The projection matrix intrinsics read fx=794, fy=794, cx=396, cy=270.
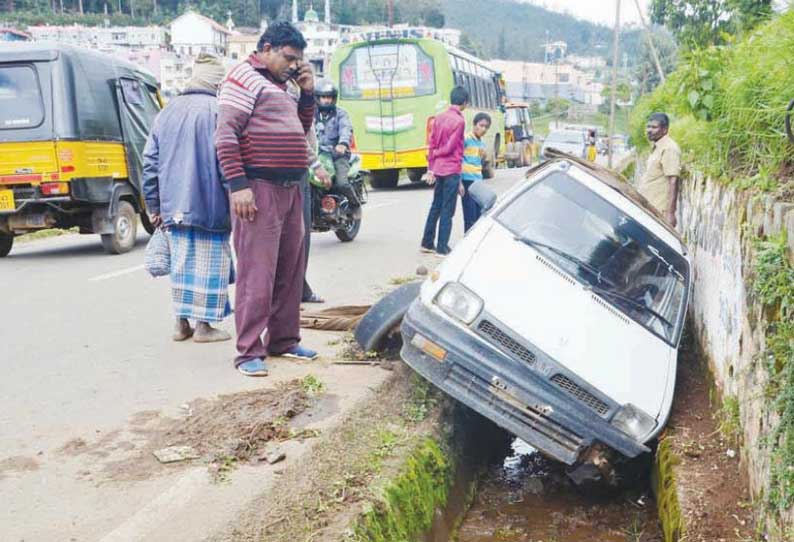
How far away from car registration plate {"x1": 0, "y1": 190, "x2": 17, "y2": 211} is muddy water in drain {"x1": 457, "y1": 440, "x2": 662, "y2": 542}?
6458 mm

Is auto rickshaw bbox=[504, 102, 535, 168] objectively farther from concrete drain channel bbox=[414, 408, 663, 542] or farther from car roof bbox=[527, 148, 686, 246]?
concrete drain channel bbox=[414, 408, 663, 542]

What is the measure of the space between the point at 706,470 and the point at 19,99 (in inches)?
326

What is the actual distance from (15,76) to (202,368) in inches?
234

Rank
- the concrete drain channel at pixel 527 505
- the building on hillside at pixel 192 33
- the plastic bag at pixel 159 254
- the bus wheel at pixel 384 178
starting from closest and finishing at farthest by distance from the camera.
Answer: the concrete drain channel at pixel 527 505, the plastic bag at pixel 159 254, the bus wheel at pixel 384 178, the building on hillside at pixel 192 33

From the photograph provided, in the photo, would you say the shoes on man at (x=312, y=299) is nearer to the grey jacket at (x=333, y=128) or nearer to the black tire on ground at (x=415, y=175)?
the grey jacket at (x=333, y=128)

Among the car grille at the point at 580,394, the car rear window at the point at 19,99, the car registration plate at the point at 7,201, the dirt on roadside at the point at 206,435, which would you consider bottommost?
the dirt on roadside at the point at 206,435

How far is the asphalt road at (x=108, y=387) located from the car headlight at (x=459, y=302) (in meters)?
0.76

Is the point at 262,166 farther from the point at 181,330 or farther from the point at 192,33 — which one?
the point at 192,33

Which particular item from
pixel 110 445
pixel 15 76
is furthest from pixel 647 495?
pixel 15 76

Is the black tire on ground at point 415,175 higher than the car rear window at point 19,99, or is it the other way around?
the car rear window at point 19,99

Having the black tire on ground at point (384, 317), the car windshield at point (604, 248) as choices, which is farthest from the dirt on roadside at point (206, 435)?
the car windshield at point (604, 248)

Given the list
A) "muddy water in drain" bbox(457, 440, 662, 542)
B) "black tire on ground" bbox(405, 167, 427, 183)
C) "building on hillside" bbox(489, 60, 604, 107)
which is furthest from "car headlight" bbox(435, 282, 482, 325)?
"building on hillside" bbox(489, 60, 604, 107)

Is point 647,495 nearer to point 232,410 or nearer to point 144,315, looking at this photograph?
point 232,410

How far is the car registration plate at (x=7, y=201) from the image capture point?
8984mm
